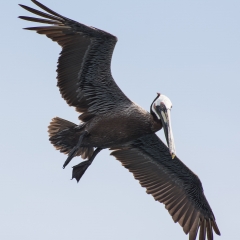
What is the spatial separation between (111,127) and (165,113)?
1.00m

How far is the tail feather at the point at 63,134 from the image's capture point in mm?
12039

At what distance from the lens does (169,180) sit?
526 inches

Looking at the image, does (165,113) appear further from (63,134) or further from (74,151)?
(63,134)

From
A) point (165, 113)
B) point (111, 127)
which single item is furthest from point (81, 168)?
point (165, 113)

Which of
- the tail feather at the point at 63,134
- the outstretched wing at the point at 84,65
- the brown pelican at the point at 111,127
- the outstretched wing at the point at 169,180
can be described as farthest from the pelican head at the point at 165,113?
the tail feather at the point at 63,134

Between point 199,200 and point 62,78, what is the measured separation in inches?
150

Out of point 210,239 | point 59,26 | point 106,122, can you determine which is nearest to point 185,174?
point 210,239

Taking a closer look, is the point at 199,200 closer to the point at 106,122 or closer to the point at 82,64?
the point at 106,122

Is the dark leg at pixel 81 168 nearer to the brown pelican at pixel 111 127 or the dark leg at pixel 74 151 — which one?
the brown pelican at pixel 111 127

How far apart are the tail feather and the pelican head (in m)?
1.50

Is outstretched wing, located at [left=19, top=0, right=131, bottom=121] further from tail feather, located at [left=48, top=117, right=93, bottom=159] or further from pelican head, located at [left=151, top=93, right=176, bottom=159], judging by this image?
pelican head, located at [left=151, top=93, right=176, bottom=159]

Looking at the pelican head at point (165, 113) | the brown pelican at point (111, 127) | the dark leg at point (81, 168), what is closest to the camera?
the brown pelican at point (111, 127)

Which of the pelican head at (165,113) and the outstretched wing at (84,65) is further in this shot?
the pelican head at (165,113)

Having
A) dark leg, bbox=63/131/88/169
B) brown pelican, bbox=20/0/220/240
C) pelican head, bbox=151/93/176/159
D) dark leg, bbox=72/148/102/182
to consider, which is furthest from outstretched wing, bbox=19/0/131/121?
dark leg, bbox=72/148/102/182
